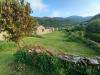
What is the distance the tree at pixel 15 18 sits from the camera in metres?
19.6

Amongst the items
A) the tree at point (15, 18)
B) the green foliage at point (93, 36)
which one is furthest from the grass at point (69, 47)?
the tree at point (15, 18)

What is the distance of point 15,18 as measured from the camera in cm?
1994

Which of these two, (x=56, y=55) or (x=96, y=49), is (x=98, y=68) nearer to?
(x=56, y=55)

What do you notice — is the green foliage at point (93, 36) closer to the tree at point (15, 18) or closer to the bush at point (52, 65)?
the tree at point (15, 18)

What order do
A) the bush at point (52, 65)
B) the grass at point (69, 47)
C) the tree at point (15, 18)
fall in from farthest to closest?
the grass at point (69, 47)
the tree at point (15, 18)
the bush at point (52, 65)

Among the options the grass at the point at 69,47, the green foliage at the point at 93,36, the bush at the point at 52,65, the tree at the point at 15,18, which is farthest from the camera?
the green foliage at the point at 93,36

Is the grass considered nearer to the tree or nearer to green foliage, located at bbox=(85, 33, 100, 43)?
green foliage, located at bbox=(85, 33, 100, 43)

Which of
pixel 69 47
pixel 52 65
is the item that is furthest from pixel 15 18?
pixel 69 47

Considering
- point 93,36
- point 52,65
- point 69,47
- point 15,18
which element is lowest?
point 69,47

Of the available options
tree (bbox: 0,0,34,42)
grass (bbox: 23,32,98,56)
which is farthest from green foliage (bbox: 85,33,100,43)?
tree (bbox: 0,0,34,42)

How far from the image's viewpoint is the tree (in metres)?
19.6

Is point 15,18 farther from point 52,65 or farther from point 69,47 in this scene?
point 69,47

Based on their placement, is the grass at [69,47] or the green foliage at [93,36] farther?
the green foliage at [93,36]

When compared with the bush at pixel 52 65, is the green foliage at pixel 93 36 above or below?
below
